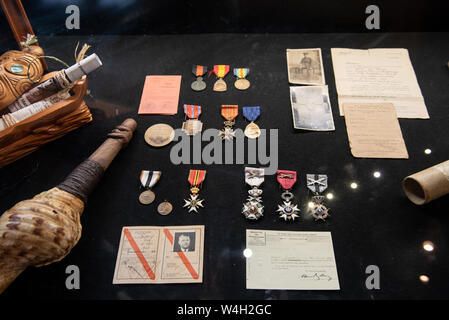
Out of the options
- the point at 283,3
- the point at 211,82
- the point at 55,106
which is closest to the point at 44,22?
the point at 55,106

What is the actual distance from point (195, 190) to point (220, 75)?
1.37 m

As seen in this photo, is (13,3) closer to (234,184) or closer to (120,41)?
(120,41)

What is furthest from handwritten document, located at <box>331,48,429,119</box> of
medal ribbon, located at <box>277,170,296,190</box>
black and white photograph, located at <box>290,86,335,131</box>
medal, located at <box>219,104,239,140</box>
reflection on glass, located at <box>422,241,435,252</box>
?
reflection on glass, located at <box>422,241,435,252</box>

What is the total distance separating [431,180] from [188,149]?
1.81m

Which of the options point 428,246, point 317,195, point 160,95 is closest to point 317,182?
point 317,195

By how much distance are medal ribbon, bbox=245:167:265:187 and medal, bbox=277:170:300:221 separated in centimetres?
13

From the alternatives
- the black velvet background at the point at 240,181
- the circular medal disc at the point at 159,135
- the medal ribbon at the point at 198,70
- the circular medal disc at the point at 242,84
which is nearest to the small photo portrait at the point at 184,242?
the black velvet background at the point at 240,181

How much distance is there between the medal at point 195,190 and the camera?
2404 millimetres

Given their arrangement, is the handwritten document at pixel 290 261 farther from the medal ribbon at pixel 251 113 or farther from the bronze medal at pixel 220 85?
the bronze medal at pixel 220 85

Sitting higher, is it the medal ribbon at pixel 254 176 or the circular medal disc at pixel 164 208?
the medal ribbon at pixel 254 176

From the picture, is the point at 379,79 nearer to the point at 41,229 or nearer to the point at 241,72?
the point at 241,72

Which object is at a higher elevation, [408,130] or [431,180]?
[408,130]

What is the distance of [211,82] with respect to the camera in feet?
10.7

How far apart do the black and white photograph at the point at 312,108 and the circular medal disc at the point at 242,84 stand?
44cm
